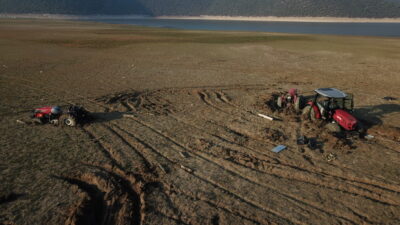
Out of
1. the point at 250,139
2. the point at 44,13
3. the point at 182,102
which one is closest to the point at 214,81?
the point at 182,102

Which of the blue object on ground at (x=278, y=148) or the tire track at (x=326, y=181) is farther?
the blue object on ground at (x=278, y=148)

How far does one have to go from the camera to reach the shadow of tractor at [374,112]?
1232 cm

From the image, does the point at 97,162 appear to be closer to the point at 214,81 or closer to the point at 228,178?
the point at 228,178

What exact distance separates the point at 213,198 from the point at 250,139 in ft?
13.0

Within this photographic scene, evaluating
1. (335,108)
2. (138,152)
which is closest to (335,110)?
(335,108)

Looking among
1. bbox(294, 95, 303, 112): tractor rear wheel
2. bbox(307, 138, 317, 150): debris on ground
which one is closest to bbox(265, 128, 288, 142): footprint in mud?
bbox(307, 138, 317, 150): debris on ground

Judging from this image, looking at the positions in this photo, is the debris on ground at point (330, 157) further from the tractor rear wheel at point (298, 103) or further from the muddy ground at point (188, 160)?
the tractor rear wheel at point (298, 103)

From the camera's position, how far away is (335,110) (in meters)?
11.0

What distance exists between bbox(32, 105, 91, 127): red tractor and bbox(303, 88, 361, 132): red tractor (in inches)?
401

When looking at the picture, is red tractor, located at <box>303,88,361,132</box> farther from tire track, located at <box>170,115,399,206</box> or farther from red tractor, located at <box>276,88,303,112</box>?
tire track, located at <box>170,115,399,206</box>

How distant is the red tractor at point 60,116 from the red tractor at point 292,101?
9645 mm

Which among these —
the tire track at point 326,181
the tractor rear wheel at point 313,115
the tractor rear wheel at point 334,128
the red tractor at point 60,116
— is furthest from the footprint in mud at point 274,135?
the red tractor at point 60,116

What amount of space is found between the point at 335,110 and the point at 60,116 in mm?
11652

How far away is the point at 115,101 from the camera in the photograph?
14.6 meters
